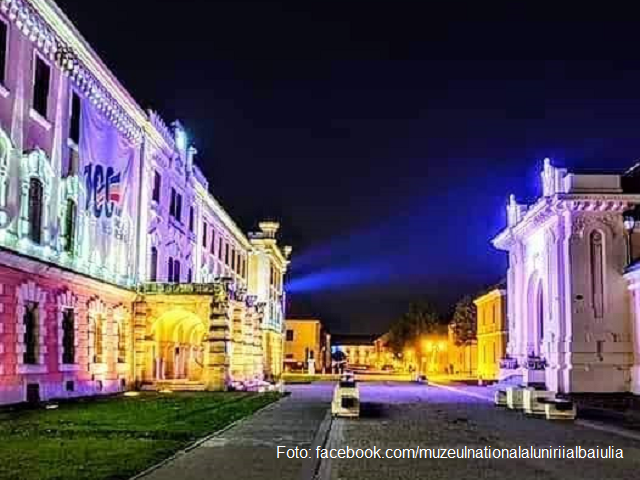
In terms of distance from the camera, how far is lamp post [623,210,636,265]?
3941 cm

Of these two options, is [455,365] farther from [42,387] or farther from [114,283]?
[42,387]

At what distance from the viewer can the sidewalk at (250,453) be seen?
1196 centimetres

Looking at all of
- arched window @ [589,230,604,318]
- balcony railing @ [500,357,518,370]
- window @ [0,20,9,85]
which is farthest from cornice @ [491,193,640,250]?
window @ [0,20,9,85]

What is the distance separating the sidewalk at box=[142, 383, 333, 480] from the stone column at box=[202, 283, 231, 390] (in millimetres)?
14238

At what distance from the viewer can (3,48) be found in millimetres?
22875

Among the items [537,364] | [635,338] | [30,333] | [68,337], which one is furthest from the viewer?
[537,364]

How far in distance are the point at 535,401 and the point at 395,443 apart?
9599mm

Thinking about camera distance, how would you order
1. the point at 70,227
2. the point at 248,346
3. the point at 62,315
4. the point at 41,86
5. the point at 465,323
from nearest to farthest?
1. the point at 41,86
2. the point at 62,315
3. the point at 70,227
4. the point at 248,346
5. the point at 465,323

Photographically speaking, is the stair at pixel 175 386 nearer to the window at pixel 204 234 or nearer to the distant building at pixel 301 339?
the window at pixel 204 234

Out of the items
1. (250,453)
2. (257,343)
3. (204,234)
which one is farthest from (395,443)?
(204,234)

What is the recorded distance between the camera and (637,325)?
39.2 m

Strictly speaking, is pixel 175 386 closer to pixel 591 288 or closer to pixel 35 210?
pixel 35 210

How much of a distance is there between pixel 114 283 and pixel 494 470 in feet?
74.9

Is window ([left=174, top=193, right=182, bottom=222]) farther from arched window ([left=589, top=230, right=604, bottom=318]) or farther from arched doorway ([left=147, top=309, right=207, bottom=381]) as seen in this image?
arched window ([left=589, top=230, right=604, bottom=318])
